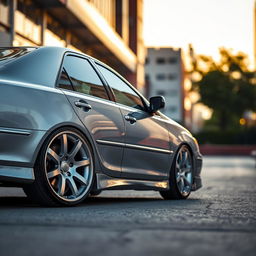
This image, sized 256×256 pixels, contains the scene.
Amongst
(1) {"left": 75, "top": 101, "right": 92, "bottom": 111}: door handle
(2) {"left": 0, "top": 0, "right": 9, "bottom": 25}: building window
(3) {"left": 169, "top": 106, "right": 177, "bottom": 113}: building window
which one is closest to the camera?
(1) {"left": 75, "top": 101, "right": 92, "bottom": 111}: door handle

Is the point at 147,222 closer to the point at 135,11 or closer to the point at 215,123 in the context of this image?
the point at 135,11

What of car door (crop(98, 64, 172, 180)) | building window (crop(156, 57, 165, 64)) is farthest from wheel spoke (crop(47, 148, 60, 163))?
building window (crop(156, 57, 165, 64))

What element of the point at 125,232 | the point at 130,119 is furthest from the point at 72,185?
the point at 125,232

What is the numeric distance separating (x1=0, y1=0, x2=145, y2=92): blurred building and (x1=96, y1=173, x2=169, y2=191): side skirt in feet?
32.3

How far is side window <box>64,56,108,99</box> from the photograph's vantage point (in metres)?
5.78

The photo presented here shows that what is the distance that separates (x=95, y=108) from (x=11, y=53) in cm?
91

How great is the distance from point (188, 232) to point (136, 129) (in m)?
2.77

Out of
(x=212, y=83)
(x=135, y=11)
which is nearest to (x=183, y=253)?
(x=135, y=11)

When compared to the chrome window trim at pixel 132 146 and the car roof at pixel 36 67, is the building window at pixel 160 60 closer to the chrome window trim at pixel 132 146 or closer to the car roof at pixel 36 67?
the chrome window trim at pixel 132 146

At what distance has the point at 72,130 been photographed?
5398 millimetres

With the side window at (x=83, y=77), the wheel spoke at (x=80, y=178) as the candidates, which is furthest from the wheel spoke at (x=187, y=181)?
the wheel spoke at (x=80, y=178)

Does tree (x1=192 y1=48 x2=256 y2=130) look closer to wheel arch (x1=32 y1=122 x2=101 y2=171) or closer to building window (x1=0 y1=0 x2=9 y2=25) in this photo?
building window (x1=0 y1=0 x2=9 y2=25)

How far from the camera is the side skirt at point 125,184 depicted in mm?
5738

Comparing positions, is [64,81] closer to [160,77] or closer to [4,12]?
[4,12]
